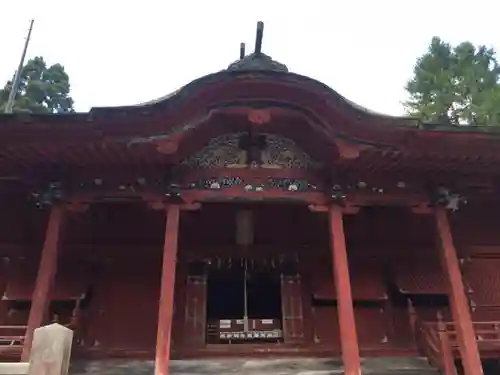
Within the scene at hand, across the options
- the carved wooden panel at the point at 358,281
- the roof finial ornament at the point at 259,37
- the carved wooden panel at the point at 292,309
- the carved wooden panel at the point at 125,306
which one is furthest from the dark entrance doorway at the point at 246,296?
the roof finial ornament at the point at 259,37

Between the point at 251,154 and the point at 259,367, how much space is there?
3.37 m

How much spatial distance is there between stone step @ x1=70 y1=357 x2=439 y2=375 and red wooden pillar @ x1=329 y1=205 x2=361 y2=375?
2.58 feet

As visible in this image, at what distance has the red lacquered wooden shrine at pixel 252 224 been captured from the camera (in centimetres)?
806

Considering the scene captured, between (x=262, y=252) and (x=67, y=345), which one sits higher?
(x=262, y=252)

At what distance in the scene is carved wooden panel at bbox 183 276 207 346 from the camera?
9.23 meters

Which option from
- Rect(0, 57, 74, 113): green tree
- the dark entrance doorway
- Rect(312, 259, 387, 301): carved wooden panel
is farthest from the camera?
Rect(0, 57, 74, 113): green tree

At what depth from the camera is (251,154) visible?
28.3 feet

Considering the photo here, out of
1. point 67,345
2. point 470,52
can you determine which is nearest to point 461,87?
point 470,52

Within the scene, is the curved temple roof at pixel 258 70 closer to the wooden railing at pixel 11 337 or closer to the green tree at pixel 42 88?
the wooden railing at pixel 11 337

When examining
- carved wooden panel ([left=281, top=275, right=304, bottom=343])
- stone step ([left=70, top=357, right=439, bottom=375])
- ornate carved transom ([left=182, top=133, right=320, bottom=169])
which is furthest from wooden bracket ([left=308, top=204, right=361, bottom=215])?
stone step ([left=70, top=357, right=439, bottom=375])

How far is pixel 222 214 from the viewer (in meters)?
10.0

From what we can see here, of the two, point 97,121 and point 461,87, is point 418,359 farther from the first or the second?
point 461,87

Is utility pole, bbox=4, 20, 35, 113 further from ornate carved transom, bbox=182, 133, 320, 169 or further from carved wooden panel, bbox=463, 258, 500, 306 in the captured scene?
carved wooden panel, bbox=463, 258, 500, 306

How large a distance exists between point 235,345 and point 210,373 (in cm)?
140
